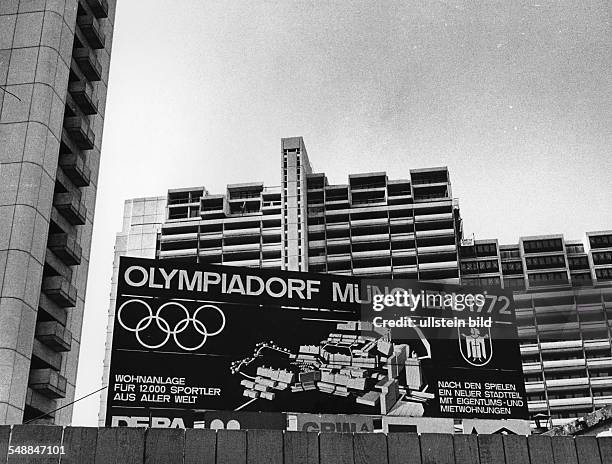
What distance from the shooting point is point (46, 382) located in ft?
174

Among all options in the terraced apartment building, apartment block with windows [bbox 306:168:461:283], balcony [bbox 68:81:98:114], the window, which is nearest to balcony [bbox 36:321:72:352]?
balcony [bbox 68:81:98:114]

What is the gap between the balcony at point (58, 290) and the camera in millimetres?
55531

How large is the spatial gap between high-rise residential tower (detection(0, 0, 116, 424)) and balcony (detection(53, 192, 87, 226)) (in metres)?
0.08

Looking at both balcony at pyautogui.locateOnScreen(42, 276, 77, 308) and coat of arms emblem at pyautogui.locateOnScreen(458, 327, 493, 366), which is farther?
balcony at pyautogui.locateOnScreen(42, 276, 77, 308)

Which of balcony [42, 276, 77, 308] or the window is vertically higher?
the window

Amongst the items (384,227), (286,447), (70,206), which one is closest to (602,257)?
(384,227)

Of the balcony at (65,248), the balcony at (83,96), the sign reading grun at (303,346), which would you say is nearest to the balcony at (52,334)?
the balcony at (65,248)

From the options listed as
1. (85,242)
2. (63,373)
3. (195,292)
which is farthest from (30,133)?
(195,292)

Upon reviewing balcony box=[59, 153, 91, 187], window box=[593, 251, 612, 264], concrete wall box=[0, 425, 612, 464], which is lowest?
concrete wall box=[0, 425, 612, 464]

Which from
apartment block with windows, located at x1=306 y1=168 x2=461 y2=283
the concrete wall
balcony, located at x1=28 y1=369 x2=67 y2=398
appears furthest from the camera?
apartment block with windows, located at x1=306 y1=168 x2=461 y2=283

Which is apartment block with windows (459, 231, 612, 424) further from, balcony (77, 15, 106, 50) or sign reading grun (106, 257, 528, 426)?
sign reading grun (106, 257, 528, 426)

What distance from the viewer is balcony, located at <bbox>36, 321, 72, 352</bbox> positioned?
178ft

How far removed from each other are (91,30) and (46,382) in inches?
1081

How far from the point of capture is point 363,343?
1980 cm
